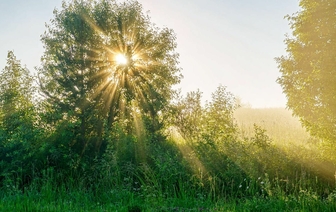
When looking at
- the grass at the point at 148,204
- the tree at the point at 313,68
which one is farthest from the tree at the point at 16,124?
the tree at the point at 313,68

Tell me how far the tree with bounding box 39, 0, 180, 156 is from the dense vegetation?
1.7 inches

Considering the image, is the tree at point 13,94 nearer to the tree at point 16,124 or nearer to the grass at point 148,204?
the tree at point 16,124

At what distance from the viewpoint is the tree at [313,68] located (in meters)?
10.2

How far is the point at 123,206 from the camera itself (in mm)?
6770

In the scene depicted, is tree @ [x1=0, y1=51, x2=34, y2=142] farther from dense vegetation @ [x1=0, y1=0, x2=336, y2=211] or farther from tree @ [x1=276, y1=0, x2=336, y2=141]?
tree @ [x1=276, y1=0, x2=336, y2=141]

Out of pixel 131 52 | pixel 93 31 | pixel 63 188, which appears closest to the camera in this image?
pixel 63 188

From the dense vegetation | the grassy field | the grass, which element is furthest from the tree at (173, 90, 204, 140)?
the grass

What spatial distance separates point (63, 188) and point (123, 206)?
267 cm

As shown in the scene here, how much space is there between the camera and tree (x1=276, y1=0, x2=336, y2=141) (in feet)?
33.4

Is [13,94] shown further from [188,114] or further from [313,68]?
[313,68]

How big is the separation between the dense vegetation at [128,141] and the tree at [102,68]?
0.04 m

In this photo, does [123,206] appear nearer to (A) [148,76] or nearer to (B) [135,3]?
(A) [148,76]

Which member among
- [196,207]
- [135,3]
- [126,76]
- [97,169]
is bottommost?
[196,207]

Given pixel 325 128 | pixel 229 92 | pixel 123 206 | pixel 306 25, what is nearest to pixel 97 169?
pixel 123 206
